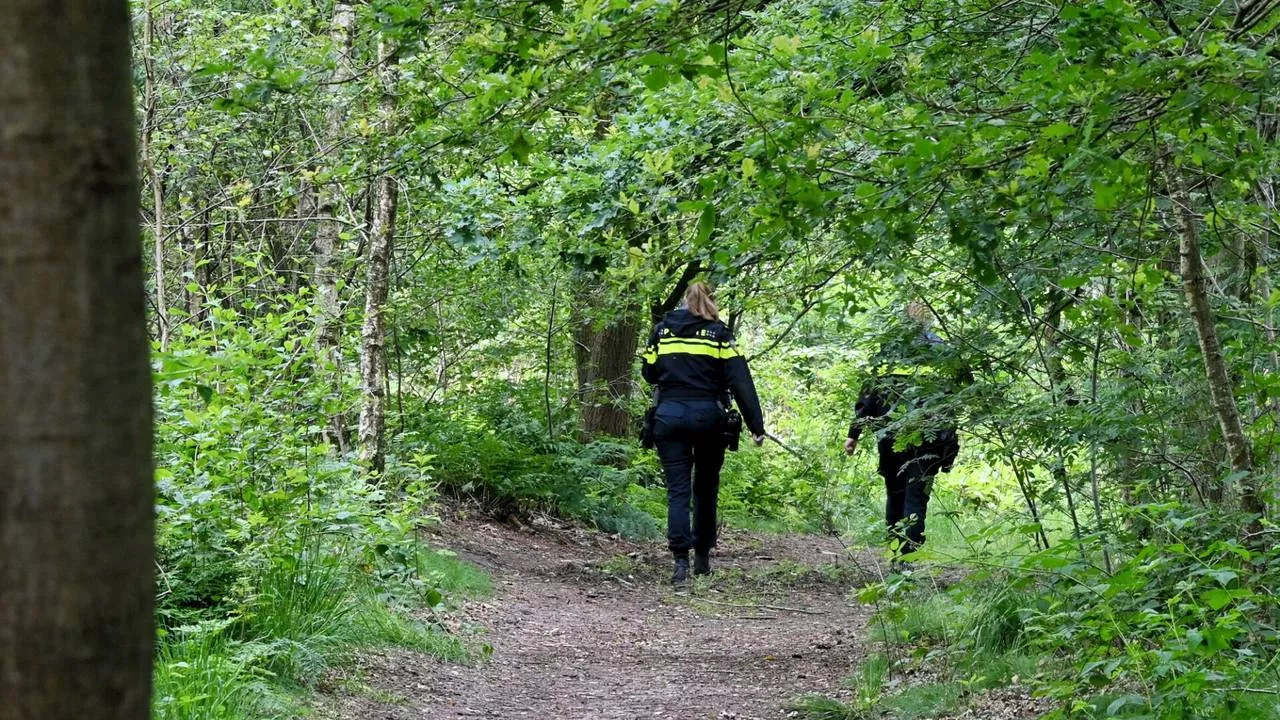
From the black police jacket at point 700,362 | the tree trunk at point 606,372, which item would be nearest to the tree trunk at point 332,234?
the black police jacket at point 700,362

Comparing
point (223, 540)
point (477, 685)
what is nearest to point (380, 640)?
point (477, 685)

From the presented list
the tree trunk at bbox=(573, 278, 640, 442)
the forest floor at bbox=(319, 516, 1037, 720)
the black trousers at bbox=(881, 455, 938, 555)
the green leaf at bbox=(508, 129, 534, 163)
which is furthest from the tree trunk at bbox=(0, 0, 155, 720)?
the tree trunk at bbox=(573, 278, 640, 442)

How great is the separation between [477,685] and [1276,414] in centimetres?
434

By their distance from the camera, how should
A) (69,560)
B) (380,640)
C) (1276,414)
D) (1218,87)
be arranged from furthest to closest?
1. (380,640)
2. (1276,414)
3. (1218,87)
4. (69,560)

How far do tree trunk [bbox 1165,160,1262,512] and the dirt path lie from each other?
7.88ft

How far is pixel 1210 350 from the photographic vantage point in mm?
5492

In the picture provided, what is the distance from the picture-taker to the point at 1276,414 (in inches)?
225

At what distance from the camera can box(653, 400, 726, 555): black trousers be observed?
32.6ft

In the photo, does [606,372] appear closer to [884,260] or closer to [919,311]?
[919,311]

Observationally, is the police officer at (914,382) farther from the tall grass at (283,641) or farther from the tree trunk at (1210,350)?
the tall grass at (283,641)

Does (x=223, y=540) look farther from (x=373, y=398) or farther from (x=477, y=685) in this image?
(x=373, y=398)

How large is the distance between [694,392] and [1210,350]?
16.4ft

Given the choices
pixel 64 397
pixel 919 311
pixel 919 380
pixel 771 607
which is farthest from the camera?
pixel 771 607

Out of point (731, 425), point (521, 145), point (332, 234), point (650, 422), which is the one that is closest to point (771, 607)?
point (731, 425)
